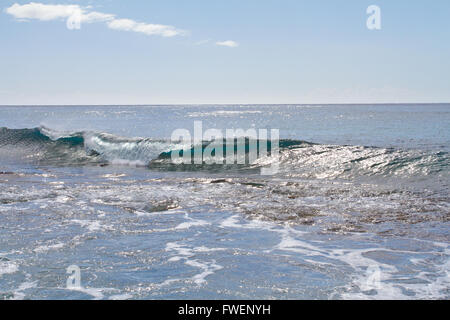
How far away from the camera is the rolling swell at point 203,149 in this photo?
17109mm

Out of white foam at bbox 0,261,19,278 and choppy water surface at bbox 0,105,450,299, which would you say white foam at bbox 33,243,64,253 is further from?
white foam at bbox 0,261,19,278

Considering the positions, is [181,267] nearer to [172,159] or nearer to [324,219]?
[324,219]

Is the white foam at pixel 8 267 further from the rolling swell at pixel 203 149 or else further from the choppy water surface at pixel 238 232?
the rolling swell at pixel 203 149

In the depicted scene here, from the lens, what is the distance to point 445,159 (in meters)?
17.3

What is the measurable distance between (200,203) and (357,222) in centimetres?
429

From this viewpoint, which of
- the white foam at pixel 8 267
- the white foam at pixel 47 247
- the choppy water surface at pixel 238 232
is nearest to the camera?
the choppy water surface at pixel 238 232

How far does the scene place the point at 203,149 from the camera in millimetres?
23562

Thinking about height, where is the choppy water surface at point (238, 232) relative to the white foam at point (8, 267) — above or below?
above

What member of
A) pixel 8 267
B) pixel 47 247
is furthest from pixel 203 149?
pixel 8 267

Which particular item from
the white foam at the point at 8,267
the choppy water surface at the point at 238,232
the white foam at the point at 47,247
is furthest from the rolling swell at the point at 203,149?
the white foam at the point at 8,267

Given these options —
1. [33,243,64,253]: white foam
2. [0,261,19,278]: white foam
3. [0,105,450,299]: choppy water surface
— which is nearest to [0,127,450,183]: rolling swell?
[0,105,450,299]: choppy water surface

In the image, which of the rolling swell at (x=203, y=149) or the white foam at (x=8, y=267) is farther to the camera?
the rolling swell at (x=203, y=149)
